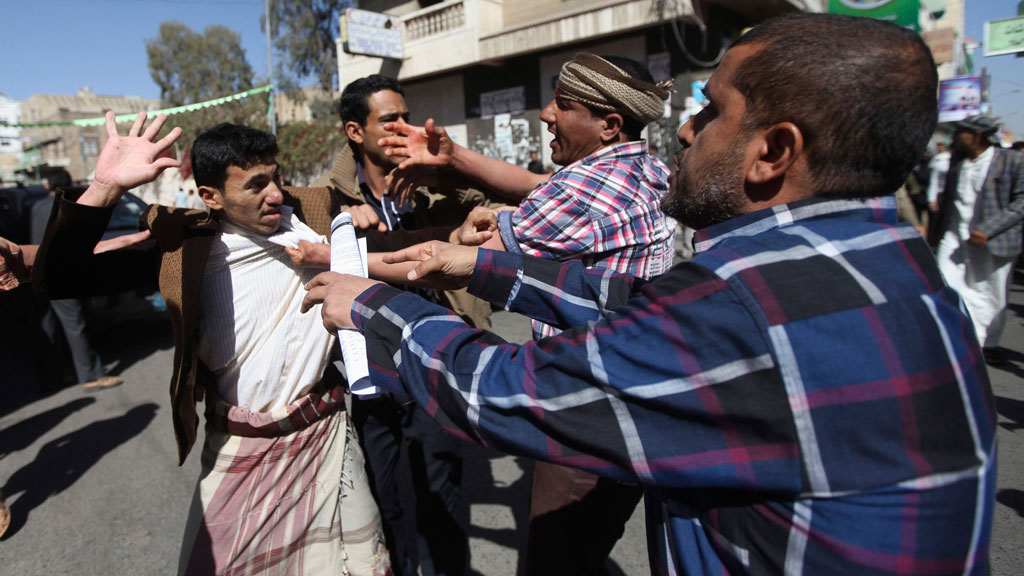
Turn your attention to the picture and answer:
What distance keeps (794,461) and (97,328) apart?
7.23m

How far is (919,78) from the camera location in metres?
0.95

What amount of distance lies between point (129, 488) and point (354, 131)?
101 inches

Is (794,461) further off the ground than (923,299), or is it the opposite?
(923,299)

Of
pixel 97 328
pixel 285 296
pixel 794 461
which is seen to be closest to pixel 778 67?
pixel 794 461

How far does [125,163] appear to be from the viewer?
5.72 ft

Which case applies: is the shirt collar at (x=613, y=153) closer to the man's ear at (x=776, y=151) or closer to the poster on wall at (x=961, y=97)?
the man's ear at (x=776, y=151)

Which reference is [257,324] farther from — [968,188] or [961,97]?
[961,97]

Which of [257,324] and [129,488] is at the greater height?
[257,324]

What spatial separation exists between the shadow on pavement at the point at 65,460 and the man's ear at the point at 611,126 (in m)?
3.62

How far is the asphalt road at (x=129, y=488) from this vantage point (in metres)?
2.95

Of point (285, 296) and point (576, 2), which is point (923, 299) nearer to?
point (285, 296)

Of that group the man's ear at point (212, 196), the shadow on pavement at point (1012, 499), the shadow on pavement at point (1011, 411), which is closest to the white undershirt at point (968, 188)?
the shadow on pavement at point (1011, 411)

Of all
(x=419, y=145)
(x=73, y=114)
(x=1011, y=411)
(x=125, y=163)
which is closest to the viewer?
(x=125, y=163)

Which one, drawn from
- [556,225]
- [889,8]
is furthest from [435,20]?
[556,225]
